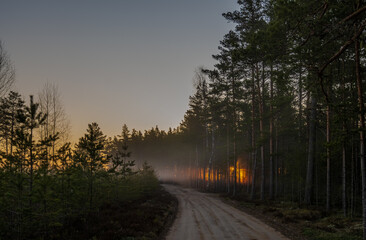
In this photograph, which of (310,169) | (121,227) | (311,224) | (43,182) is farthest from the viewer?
(310,169)

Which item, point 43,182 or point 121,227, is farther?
point 121,227

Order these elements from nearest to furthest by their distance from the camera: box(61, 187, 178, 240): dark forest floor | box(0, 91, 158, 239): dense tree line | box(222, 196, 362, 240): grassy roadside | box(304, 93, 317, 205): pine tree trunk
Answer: box(0, 91, 158, 239): dense tree line → box(222, 196, 362, 240): grassy roadside → box(61, 187, 178, 240): dark forest floor → box(304, 93, 317, 205): pine tree trunk

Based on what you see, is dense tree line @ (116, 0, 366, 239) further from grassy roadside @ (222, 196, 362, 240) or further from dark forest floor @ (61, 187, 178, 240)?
dark forest floor @ (61, 187, 178, 240)

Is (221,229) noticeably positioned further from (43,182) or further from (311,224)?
(43,182)

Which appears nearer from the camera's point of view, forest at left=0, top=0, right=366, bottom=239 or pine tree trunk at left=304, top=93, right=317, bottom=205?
forest at left=0, top=0, right=366, bottom=239

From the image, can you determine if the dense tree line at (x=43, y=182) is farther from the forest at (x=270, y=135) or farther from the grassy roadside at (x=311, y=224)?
the grassy roadside at (x=311, y=224)

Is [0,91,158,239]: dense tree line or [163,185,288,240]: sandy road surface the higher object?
[0,91,158,239]: dense tree line

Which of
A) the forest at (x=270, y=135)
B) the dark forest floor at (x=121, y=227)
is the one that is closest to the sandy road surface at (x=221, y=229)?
the dark forest floor at (x=121, y=227)

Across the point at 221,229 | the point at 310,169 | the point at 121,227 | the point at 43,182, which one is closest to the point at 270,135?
the point at 310,169

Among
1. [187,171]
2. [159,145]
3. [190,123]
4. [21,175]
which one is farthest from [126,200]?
[159,145]

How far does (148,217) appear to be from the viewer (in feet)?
54.3

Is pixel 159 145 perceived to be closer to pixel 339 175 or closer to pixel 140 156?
pixel 140 156

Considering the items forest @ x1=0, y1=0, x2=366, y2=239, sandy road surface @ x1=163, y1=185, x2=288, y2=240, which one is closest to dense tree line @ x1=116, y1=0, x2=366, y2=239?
forest @ x1=0, y1=0, x2=366, y2=239

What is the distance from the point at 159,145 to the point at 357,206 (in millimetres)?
78076
